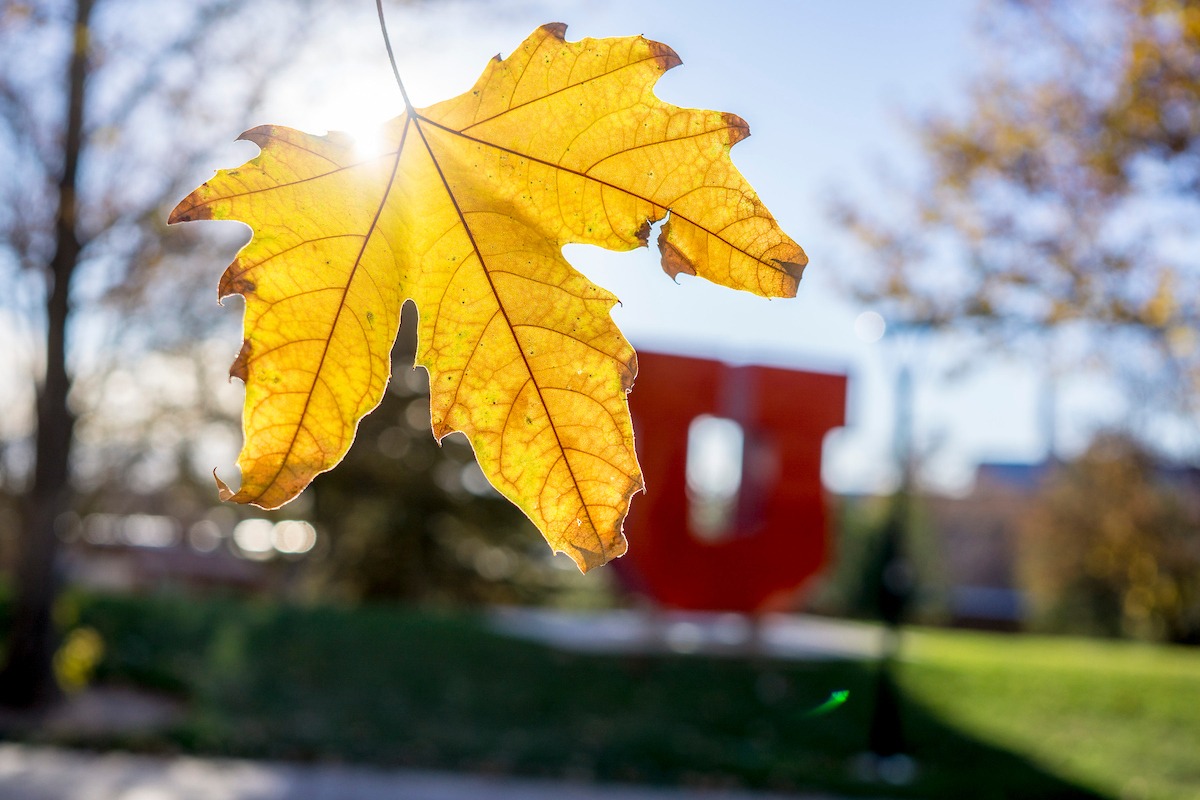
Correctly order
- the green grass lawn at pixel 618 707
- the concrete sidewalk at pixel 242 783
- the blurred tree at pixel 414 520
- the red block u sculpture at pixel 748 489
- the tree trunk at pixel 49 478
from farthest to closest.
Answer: the blurred tree at pixel 414 520 < the red block u sculpture at pixel 748 489 < the green grass lawn at pixel 618 707 < the tree trunk at pixel 49 478 < the concrete sidewalk at pixel 242 783

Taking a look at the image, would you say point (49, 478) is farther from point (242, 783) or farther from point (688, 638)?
point (688, 638)

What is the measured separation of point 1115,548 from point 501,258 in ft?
67.2

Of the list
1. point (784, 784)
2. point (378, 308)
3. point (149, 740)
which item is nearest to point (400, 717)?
point (149, 740)

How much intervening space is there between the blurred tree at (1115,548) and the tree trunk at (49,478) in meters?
13.0

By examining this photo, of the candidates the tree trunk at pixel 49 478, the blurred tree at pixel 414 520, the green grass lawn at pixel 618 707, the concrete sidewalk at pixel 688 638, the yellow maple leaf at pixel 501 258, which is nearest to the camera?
the yellow maple leaf at pixel 501 258

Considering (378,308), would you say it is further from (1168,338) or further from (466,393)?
(1168,338)

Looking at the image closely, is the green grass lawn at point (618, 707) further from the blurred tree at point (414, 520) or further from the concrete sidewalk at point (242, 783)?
the blurred tree at point (414, 520)

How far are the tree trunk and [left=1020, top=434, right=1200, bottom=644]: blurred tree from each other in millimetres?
12967

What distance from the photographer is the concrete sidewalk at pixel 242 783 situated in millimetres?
6965

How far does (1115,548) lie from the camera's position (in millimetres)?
18641

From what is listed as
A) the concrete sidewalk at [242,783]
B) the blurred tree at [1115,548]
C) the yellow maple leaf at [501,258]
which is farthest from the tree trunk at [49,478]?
the blurred tree at [1115,548]

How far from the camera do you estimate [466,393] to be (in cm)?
71

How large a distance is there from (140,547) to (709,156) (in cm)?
2489

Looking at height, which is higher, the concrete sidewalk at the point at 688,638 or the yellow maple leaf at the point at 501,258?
the yellow maple leaf at the point at 501,258
